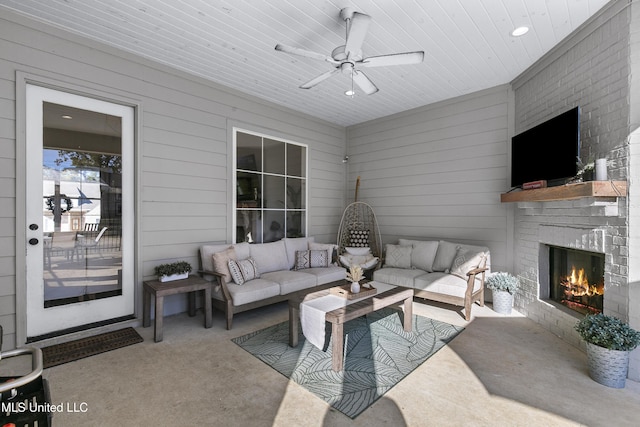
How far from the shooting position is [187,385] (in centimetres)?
240

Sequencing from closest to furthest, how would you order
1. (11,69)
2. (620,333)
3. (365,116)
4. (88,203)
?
(620,333)
(11,69)
(88,203)
(365,116)

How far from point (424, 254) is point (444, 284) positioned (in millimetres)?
800

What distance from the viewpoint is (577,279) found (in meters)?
3.29

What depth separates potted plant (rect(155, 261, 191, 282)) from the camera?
3.52 m

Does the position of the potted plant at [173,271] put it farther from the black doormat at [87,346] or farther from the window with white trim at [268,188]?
the window with white trim at [268,188]

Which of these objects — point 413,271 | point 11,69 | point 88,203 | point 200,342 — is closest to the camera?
point 11,69

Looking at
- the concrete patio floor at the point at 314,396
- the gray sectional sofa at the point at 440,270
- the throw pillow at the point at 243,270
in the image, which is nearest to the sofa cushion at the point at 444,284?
the gray sectional sofa at the point at 440,270

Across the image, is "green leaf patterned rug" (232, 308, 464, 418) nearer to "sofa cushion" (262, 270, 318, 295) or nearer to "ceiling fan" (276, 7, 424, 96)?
"sofa cushion" (262, 270, 318, 295)

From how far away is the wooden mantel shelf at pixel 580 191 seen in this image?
2.57m

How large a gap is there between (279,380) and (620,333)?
260cm

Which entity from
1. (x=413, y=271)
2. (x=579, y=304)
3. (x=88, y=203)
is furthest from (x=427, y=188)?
(x=88, y=203)

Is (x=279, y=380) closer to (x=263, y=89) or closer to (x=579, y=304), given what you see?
(x=579, y=304)

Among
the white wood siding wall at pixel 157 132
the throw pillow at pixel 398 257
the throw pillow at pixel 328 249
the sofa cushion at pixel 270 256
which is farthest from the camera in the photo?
the throw pillow at pixel 328 249

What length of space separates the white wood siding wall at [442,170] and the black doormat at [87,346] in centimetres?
408
